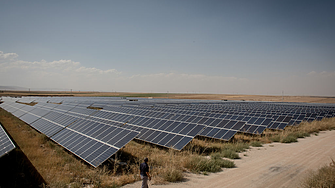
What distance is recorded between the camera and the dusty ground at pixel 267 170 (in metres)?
6.99

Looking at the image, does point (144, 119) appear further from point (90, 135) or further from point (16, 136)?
point (16, 136)

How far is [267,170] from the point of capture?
8328 mm

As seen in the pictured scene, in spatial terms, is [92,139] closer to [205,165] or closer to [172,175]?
[172,175]

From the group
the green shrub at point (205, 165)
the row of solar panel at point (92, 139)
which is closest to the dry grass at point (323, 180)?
the green shrub at point (205, 165)

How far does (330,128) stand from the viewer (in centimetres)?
2141

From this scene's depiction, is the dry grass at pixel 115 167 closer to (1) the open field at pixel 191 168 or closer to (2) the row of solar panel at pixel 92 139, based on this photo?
(1) the open field at pixel 191 168

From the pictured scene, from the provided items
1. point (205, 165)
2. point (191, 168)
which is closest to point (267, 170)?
point (205, 165)

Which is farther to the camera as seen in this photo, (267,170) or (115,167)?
(115,167)

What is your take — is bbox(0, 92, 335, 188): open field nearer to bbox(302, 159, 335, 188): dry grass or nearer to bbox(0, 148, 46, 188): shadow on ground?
bbox(0, 148, 46, 188): shadow on ground

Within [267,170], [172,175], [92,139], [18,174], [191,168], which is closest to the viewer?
[172,175]

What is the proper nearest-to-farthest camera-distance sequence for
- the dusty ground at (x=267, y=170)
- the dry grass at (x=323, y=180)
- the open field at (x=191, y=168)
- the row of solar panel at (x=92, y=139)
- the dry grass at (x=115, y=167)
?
the dry grass at (x=323, y=180) → the dusty ground at (x=267, y=170) → the open field at (x=191, y=168) → the dry grass at (x=115, y=167) → the row of solar panel at (x=92, y=139)

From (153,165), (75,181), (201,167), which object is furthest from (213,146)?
(75,181)

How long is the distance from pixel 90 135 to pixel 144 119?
6.41 meters

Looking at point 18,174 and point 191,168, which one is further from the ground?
point 191,168
